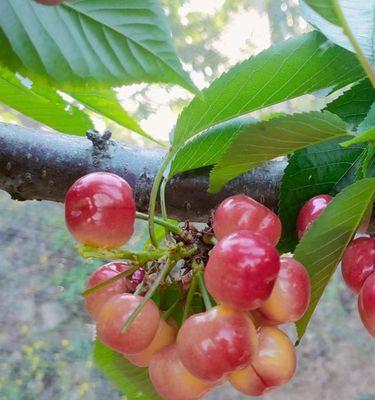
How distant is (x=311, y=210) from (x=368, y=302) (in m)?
0.11

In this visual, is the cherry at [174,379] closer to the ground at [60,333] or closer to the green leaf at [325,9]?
the green leaf at [325,9]

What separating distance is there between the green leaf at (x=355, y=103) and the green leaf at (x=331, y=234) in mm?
135

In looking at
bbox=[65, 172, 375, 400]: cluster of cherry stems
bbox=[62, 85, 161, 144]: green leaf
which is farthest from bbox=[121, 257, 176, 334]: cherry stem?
bbox=[62, 85, 161, 144]: green leaf

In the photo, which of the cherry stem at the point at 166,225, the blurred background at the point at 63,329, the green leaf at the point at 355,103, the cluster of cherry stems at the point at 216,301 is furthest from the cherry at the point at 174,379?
the blurred background at the point at 63,329

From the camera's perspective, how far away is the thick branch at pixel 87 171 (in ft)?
2.08

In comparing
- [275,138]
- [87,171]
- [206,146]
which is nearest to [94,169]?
[87,171]

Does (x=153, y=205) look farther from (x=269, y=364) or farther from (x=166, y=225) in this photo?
(x=269, y=364)

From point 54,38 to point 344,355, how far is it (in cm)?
457

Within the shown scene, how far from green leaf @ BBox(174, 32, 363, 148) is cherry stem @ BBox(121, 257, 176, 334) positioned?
15 cm

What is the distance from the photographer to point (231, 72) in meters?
0.54

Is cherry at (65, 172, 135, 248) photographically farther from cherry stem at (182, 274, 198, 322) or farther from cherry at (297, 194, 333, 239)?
cherry at (297, 194, 333, 239)

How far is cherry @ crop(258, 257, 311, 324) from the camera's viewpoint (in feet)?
1.51

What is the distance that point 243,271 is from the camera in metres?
0.43

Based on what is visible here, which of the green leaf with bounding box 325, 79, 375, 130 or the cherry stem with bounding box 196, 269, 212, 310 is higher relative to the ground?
the green leaf with bounding box 325, 79, 375, 130
